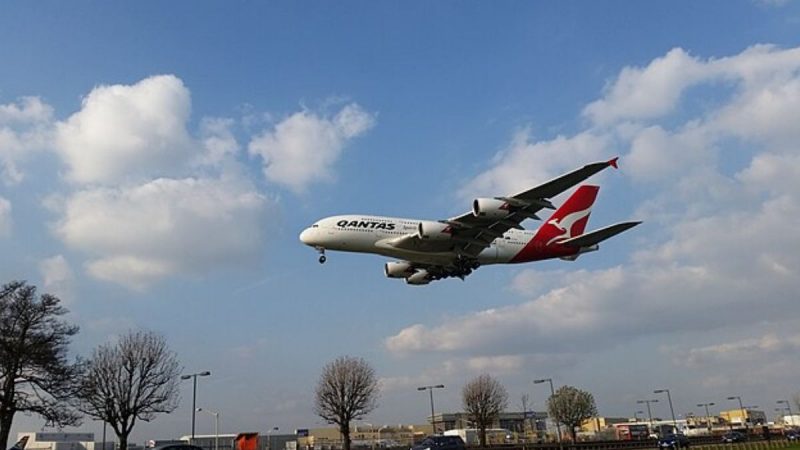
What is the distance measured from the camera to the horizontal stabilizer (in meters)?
42.4

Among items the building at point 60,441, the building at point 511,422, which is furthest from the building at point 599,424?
the building at point 60,441

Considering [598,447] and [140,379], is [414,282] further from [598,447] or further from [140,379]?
[598,447]

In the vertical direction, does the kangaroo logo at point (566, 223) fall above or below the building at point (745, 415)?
above

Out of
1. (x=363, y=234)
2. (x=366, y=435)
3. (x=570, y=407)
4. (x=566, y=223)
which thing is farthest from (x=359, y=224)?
(x=366, y=435)

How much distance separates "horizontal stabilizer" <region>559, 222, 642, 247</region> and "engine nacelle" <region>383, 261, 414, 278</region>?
12.4m

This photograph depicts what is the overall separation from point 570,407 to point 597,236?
75.9 meters

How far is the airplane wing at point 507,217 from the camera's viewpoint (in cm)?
3766

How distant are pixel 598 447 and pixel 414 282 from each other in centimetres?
2822

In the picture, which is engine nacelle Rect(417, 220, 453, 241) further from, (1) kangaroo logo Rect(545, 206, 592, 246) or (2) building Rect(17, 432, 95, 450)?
(2) building Rect(17, 432, 95, 450)

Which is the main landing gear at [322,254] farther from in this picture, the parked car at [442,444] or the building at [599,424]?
the building at [599,424]

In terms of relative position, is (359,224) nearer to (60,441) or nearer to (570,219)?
(570,219)

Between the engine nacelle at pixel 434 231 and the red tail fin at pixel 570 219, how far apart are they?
1113cm

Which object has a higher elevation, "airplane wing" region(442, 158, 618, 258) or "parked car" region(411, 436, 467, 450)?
"airplane wing" region(442, 158, 618, 258)

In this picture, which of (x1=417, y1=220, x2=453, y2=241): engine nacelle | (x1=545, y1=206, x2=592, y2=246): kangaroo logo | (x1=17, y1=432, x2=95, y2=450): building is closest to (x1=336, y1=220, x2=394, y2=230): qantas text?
(x1=417, y1=220, x2=453, y2=241): engine nacelle
